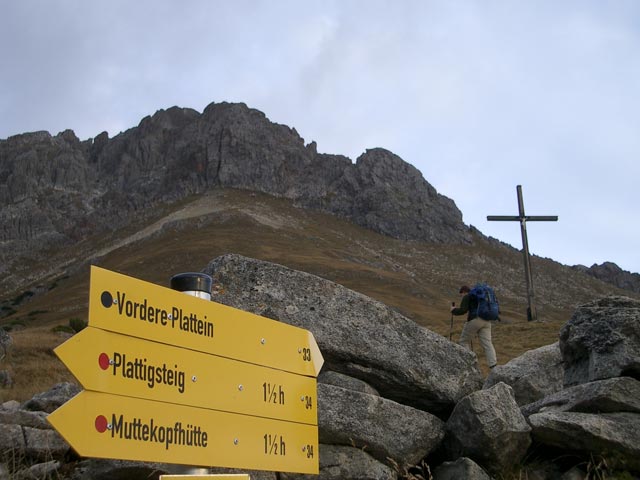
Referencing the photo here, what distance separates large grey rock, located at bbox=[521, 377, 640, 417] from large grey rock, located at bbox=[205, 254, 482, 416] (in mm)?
1145

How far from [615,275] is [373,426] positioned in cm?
13710

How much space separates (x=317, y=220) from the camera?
103 m

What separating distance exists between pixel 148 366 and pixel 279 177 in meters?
117

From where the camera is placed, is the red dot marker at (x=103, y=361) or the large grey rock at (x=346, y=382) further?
the large grey rock at (x=346, y=382)

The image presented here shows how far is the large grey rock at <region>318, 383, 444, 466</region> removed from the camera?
695 centimetres

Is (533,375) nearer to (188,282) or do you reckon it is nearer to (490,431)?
(490,431)

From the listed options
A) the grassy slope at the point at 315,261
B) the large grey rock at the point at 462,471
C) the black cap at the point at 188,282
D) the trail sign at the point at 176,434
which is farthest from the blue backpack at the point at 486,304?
the grassy slope at the point at 315,261

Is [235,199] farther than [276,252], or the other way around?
[235,199]

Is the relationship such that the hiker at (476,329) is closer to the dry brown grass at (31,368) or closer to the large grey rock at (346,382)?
the large grey rock at (346,382)

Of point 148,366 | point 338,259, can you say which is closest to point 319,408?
point 148,366

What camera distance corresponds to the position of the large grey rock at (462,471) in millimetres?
6746

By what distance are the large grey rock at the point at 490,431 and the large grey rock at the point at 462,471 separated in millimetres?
235

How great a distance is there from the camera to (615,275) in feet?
434

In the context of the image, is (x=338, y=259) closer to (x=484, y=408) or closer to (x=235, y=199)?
(x=235, y=199)
